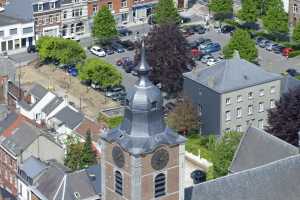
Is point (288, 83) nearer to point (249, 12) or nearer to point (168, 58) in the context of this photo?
point (168, 58)

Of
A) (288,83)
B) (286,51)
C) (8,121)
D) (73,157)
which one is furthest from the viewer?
(286,51)

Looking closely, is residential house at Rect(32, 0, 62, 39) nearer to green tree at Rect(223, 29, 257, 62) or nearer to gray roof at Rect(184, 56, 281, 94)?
green tree at Rect(223, 29, 257, 62)

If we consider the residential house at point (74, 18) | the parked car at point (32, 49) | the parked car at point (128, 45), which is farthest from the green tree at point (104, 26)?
the parked car at point (32, 49)

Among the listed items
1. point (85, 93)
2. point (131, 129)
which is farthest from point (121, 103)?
point (131, 129)

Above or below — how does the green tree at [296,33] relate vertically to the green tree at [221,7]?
below

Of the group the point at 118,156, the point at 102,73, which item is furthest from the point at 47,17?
the point at 118,156

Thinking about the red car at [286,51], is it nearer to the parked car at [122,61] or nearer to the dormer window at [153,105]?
the parked car at [122,61]
